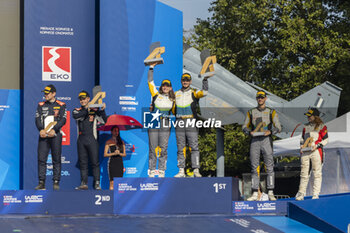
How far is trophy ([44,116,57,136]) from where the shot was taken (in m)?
10.5

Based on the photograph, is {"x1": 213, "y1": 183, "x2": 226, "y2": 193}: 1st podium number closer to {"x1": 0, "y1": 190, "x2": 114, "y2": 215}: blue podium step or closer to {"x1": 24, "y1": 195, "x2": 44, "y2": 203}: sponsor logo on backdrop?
{"x1": 0, "y1": 190, "x2": 114, "y2": 215}: blue podium step

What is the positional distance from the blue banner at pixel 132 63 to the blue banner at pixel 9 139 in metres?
2.01

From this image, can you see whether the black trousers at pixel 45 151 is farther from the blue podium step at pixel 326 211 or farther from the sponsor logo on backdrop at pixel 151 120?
the blue podium step at pixel 326 211

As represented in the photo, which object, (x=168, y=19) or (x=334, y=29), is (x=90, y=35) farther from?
(x=334, y=29)

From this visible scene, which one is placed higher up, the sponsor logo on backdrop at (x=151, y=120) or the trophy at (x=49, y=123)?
the sponsor logo on backdrop at (x=151, y=120)

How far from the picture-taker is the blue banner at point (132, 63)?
13789mm

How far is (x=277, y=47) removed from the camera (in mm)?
25250

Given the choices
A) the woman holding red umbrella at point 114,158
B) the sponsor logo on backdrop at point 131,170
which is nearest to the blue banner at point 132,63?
the sponsor logo on backdrop at point 131,170

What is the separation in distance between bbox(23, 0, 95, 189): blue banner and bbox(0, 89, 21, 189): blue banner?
410 mm

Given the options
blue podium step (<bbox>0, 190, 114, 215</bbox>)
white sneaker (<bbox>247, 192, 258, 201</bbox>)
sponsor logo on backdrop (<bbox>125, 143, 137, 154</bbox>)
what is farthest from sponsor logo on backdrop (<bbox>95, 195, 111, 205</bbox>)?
sponsor logo on backdrop (<bbox>125, 143, 137, 154</bbox>)

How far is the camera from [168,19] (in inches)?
571

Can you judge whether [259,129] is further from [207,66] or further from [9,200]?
[9,200]

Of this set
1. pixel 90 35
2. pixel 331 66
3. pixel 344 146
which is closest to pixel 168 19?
pixel 90 35

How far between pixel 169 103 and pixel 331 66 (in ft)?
46.3
